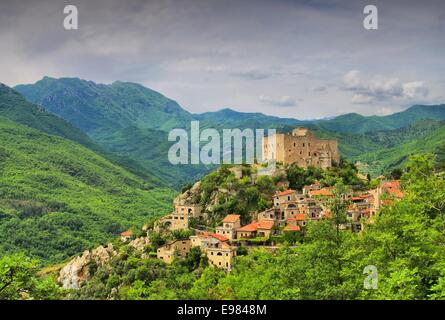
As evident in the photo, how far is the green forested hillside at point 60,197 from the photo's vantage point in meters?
97.9

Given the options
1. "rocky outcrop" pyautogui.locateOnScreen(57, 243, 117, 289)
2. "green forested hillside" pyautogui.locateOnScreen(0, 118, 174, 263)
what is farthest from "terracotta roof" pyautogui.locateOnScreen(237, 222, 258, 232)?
"green forested hillside" pyautogui.locateOnScreen(0, 118, 174, 263)

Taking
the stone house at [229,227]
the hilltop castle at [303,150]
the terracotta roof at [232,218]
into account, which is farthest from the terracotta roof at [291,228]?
the hilltop castle at [303,150]

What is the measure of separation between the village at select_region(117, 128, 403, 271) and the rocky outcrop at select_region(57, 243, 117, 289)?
5199mm

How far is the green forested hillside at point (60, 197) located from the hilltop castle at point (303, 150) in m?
49.0

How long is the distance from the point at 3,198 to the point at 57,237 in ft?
94.8

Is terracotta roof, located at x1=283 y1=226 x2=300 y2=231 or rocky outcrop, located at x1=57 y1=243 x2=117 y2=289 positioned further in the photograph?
rocky outcrop, located at x1=57 y1=243 x2=117 y2=289

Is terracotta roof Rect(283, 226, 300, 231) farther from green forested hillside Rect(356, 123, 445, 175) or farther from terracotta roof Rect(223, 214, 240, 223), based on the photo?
green forested hillside Rect(356, 123, 445, 175)

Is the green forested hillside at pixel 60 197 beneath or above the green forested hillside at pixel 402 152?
beneath

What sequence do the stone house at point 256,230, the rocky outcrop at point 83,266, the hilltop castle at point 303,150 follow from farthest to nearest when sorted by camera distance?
the hilltop castle at point 303,150
the rocky outcrop at point 83,266
the stone house at point 256,230

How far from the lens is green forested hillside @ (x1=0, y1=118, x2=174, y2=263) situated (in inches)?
3856

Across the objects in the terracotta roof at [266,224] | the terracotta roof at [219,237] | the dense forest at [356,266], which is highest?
the dense forest at [356,266]

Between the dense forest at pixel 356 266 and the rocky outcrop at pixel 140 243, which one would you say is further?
the rocky outcrop at pixel 140 243

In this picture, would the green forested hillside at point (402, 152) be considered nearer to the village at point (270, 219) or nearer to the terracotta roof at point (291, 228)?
the village at point (270, 219)

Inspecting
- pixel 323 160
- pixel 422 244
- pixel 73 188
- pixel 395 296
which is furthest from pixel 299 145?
pixel 73 188
